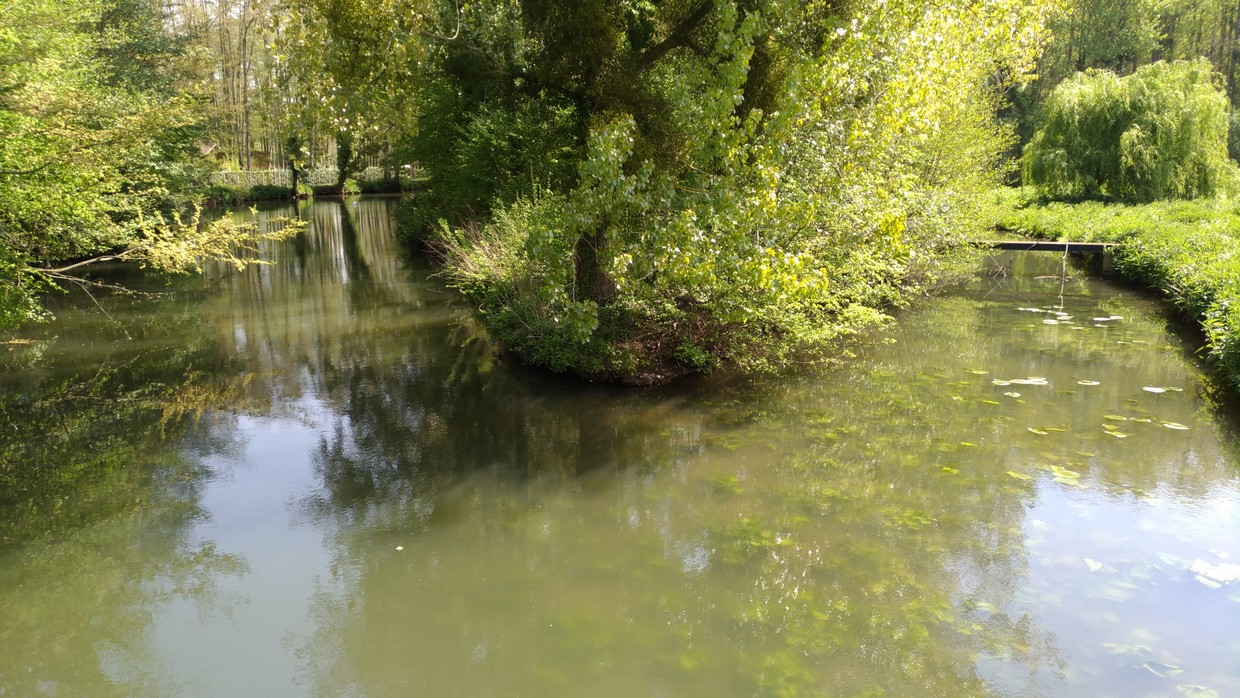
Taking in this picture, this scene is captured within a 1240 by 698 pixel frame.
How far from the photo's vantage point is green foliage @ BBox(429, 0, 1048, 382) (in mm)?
8367

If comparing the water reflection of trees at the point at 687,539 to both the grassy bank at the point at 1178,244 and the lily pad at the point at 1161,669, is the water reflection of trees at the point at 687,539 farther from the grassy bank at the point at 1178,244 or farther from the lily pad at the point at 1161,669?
the grassy bank at the point at 1178,244

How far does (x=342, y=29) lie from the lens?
337 inches

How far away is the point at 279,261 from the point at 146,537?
1828 centimetres

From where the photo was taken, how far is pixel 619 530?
6.29 metres

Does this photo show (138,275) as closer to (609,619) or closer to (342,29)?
(342,29)

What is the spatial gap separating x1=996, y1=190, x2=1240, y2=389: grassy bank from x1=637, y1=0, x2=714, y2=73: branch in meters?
7.21

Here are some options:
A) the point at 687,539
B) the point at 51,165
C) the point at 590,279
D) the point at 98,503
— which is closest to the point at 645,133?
the point at 590,279

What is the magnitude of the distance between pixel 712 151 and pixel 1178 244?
10998 millimetres

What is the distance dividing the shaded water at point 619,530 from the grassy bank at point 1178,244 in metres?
0.86

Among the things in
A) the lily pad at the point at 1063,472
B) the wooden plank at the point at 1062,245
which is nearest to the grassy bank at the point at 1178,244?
the wooden plank at the point at 1062,245

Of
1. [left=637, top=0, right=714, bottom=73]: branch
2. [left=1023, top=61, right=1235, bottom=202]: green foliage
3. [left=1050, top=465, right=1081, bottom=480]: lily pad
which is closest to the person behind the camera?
[left=1050, top=465, right=1081, bottom=480]: lily pad

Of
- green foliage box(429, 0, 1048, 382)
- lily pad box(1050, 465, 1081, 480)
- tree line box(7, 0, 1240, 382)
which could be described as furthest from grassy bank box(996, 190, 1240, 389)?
green foliage box(429, 0, 1048, 382)

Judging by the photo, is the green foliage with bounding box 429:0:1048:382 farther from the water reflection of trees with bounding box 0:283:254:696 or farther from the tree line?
the water reflection of trees with bounding box 0:283:254:696

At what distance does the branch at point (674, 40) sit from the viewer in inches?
358
